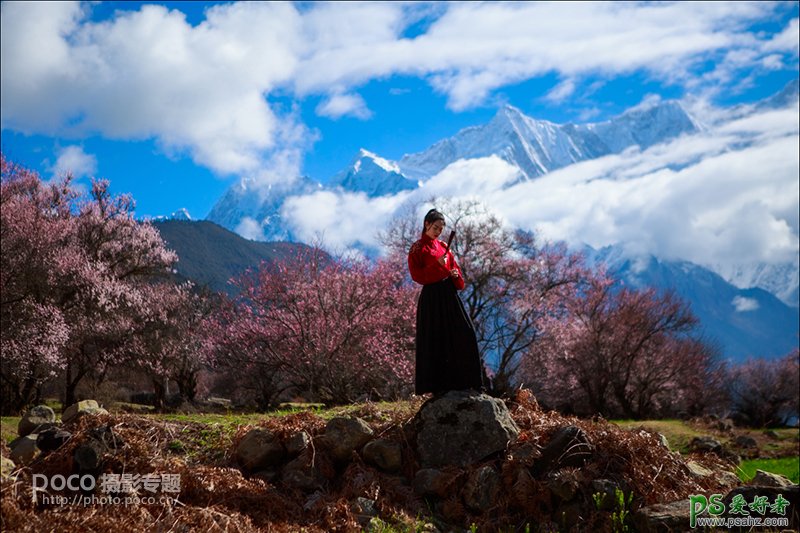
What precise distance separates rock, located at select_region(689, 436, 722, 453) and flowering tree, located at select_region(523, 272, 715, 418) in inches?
356

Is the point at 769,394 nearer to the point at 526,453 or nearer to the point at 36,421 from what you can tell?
the point at 526,453

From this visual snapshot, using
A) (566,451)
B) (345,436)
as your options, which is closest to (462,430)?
(566,451)

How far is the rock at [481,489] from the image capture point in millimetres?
7113

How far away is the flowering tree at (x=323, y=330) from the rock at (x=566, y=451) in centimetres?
1035

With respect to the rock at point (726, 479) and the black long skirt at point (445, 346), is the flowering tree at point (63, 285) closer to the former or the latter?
the black long skirt at point (445, 346)

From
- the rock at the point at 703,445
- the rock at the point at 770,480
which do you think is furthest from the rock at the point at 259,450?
the rock at the point at 703,445

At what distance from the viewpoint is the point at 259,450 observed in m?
7.67

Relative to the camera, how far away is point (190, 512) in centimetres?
613

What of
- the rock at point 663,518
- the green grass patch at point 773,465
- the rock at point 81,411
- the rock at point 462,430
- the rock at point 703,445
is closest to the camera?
the rock at point 663,518

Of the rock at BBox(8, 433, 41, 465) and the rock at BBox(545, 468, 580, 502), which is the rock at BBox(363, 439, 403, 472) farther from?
the rock at BBox(8, 433, 41, 465)

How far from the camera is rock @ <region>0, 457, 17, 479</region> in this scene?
20.3 ft

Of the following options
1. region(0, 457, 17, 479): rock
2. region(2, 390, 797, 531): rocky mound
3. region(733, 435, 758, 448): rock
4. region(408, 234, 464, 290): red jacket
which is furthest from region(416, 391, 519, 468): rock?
region(733, 435, 758, 448): rock

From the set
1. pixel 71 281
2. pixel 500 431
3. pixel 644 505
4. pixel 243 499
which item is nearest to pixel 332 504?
pixel 243 499

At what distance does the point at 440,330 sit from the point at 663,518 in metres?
3.68
